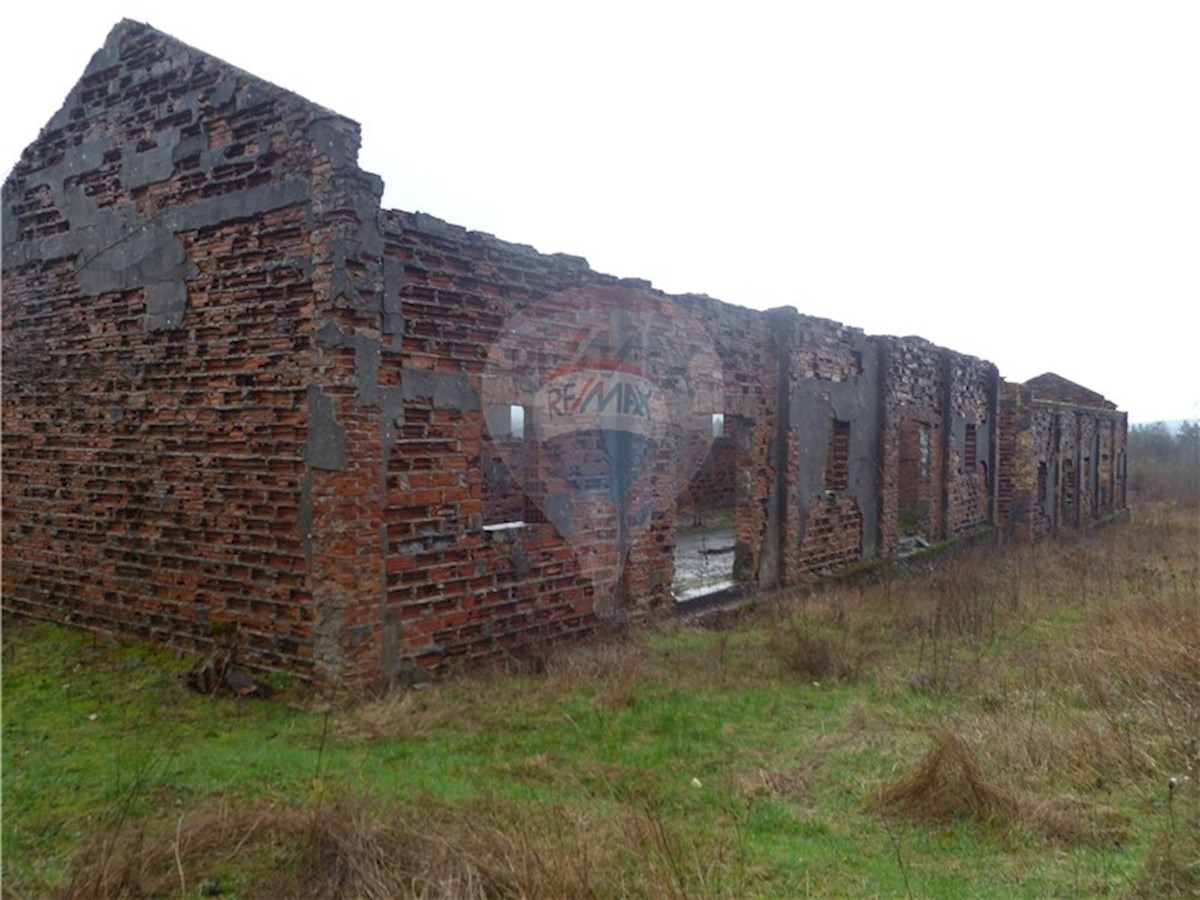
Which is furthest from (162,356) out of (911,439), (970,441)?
(970,441)

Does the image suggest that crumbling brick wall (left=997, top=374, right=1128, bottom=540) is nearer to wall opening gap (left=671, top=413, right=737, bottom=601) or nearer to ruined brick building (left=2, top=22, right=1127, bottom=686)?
wall opening gap (left=671, top=413, right=737, bottom=601)

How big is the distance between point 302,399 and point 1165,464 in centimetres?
4002

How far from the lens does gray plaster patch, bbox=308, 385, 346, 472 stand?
6129mm

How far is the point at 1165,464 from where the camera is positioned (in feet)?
121

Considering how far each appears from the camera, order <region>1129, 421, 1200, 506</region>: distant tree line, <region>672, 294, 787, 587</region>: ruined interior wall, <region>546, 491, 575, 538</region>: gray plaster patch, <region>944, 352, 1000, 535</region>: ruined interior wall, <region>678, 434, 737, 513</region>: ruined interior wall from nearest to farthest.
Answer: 1. <region>546, 491, 575, 538</region>: gray plaster patch
2. <region>672, 294, 787, 587</region>: ruined interior wall
3. <region>944, 352, 1000, 535</region>: ruined interior wall
4. <region>678, 434, 737, 513</region>: ruined interior wall
5. <region>1129, 421, 1200, 506</region>: distant tree line

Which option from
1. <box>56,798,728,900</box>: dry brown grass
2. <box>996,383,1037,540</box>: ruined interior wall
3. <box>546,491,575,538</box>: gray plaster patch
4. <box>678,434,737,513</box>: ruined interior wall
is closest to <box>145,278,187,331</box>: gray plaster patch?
<box>546,491,575,538</box>: gray plaster patch

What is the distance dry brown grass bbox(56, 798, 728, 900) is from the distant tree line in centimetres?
2939

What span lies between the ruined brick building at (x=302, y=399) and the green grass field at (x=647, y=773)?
2.04ft

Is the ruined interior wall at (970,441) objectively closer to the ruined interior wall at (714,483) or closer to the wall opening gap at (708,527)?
the wall opening gap at (708,527)

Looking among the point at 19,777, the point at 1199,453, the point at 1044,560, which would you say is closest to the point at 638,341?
the point at 19,777

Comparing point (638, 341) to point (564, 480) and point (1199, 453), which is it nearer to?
point (564, 480)

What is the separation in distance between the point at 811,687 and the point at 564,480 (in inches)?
108

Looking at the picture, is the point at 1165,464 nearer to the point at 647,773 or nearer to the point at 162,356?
the point at 647,773

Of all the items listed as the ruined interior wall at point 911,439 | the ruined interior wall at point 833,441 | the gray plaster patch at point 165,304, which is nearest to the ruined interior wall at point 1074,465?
the ruined interior wall at point 911,439
